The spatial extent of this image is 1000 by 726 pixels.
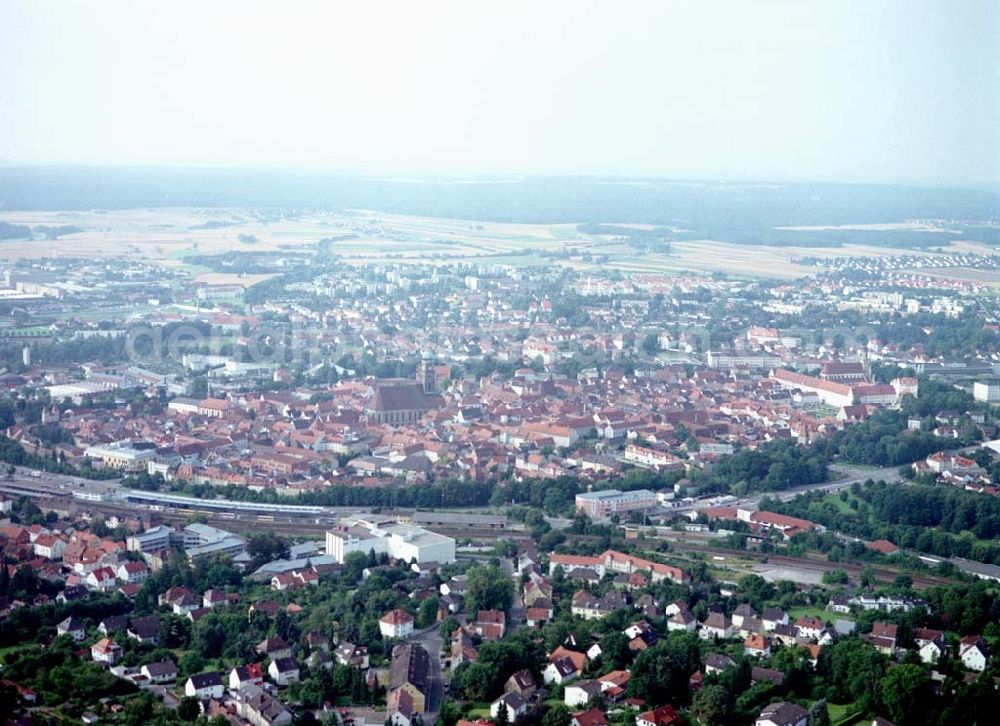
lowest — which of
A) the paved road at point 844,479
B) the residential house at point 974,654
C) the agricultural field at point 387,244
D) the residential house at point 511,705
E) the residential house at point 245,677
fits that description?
the agricultural field at point 387,244

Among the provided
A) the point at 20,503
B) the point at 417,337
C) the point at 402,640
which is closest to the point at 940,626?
the point at 402,640

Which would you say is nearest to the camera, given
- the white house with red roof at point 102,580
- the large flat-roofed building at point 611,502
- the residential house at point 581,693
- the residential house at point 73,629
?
the residential house at point 581,693

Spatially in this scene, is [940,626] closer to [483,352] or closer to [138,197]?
[483,352]

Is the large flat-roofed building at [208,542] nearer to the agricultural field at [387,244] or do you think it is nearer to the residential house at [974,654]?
the residential house at [974,654]

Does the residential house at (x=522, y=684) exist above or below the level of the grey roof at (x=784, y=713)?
below

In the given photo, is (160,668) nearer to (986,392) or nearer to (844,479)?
(844,479)

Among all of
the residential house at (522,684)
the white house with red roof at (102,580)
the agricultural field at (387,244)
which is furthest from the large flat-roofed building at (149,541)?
the agricultural field at (387,244)
